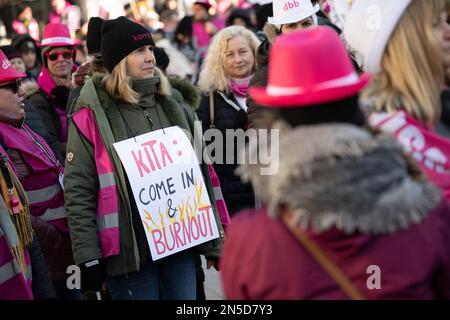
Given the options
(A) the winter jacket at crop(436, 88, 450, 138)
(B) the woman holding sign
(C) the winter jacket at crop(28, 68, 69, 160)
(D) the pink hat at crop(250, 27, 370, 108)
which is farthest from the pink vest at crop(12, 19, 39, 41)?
(D) the pink hat at crop(250, 27, 370, 108)

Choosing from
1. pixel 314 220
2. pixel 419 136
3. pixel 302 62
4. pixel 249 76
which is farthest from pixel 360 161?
pixel 249 76

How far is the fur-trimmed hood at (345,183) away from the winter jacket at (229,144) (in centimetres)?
342

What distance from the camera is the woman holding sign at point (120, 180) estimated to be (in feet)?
13.7

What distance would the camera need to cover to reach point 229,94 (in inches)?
226

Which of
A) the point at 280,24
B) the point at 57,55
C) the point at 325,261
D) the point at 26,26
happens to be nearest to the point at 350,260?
the point at 325,261

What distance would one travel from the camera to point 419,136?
8.45ft

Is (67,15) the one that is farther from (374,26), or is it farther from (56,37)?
(374,26)

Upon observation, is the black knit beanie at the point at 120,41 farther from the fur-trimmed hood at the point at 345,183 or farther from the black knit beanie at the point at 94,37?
the fur-trimmed hood at the point at 345,183

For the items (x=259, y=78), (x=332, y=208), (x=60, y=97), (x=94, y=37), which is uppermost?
(x=94, y=37)

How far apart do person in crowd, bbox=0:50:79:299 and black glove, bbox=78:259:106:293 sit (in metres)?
0.62

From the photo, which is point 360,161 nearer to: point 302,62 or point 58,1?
point 302,62

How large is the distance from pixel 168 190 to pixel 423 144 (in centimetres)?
208

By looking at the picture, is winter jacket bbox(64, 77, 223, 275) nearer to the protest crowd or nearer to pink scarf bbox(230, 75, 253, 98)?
the protest crowd

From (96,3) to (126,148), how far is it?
38.6 feet
